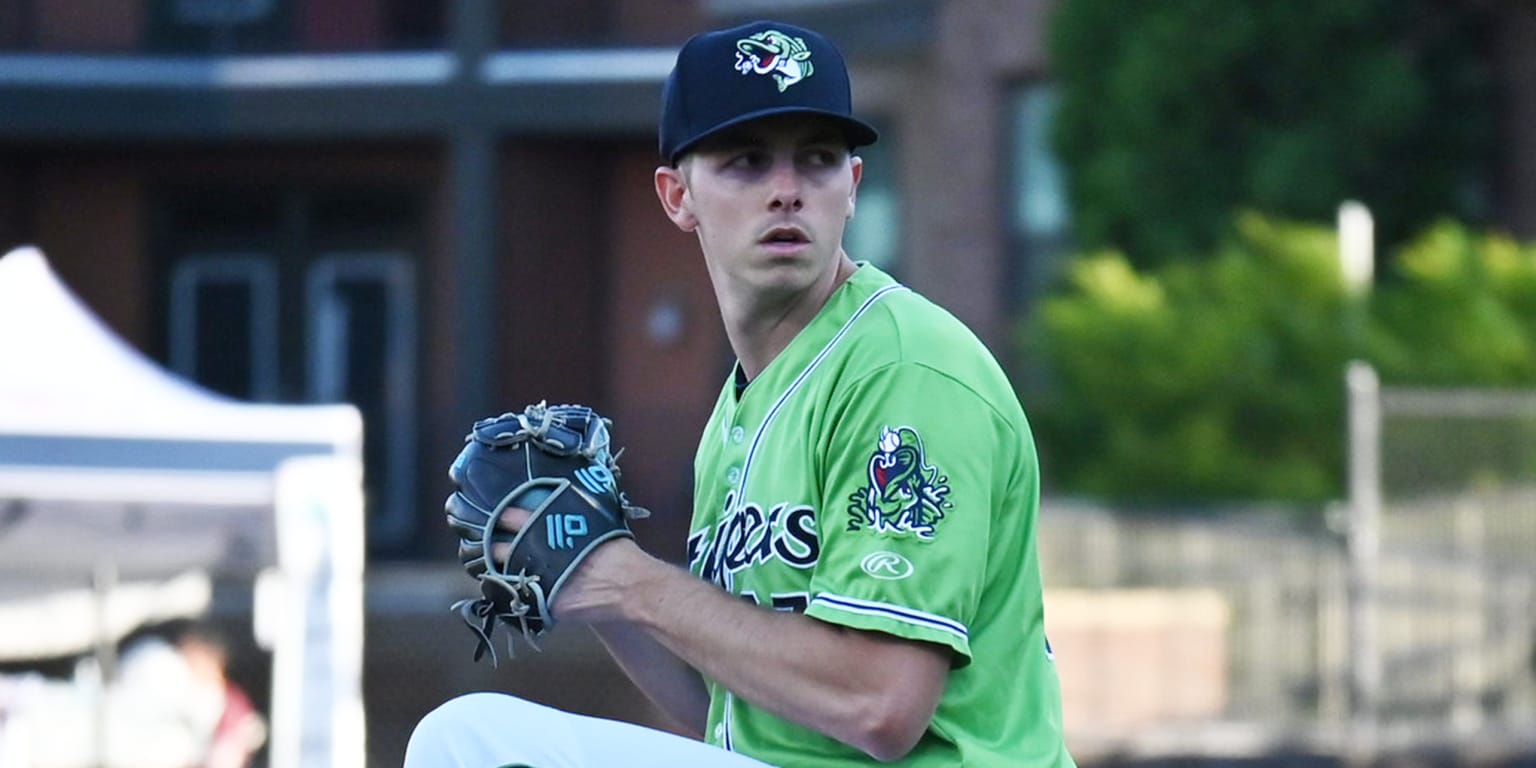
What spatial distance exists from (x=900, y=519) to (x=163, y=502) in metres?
5.68

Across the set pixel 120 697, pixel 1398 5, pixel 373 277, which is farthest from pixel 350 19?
pixel 120 697

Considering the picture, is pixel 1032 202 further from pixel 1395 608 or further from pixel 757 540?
pixel 757 540

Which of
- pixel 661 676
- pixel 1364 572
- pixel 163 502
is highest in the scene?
pixel 661 676

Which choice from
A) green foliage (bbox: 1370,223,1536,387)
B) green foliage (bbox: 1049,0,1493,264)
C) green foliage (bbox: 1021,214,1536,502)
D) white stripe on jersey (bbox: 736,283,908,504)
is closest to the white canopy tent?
white stripe on jersey (bbox: 736,283,908,504)

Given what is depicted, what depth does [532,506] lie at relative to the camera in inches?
109

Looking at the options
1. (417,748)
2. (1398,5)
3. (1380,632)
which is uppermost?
(1398,5)

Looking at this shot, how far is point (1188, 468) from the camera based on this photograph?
13258 millimetres

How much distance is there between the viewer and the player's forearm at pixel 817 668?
2670 millimetres

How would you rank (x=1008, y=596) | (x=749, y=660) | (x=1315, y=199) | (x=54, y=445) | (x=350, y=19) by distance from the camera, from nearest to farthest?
(x=749, y=660) → (x=1008, y=596) → (x=54, y=445) → (x=1315, y=199) → (x=350, y=19)

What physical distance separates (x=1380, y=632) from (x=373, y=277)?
1357 cm

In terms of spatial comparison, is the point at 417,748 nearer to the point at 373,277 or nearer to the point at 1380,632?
the point at 1380,632

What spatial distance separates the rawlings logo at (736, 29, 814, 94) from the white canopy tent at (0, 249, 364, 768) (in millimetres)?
4801

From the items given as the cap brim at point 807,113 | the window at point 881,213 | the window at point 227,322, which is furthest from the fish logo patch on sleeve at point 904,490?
the window at point 227,322

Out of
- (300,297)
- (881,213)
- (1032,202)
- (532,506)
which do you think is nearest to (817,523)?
(532,506)
